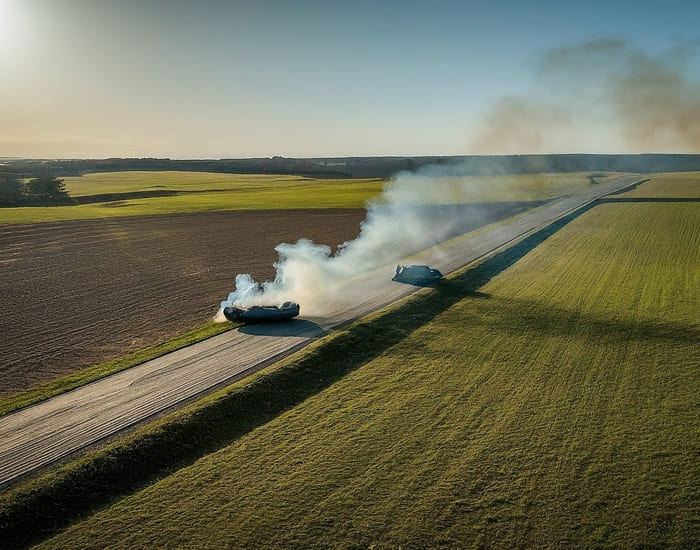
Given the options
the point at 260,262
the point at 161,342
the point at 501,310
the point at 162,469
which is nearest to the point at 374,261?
the point at 260,262

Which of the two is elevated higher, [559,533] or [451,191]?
[451,191]

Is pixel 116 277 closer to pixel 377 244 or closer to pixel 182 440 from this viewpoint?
pixel 377 244

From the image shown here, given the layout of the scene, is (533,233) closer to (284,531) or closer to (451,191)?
(451,191)

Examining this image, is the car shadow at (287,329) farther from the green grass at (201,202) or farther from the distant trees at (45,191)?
the distant trees at (45,191)

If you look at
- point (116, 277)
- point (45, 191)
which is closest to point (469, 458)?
point (116, 277)

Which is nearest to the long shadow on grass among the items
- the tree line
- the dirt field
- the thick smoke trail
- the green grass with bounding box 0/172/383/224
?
the thick smoke trail

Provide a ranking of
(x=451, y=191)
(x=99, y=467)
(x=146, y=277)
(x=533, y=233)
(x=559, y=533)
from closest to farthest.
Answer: (x=559, y=533), (x=99, y=467), (x=146, y=277), (x=533, y=233), (x=451, y=191)
